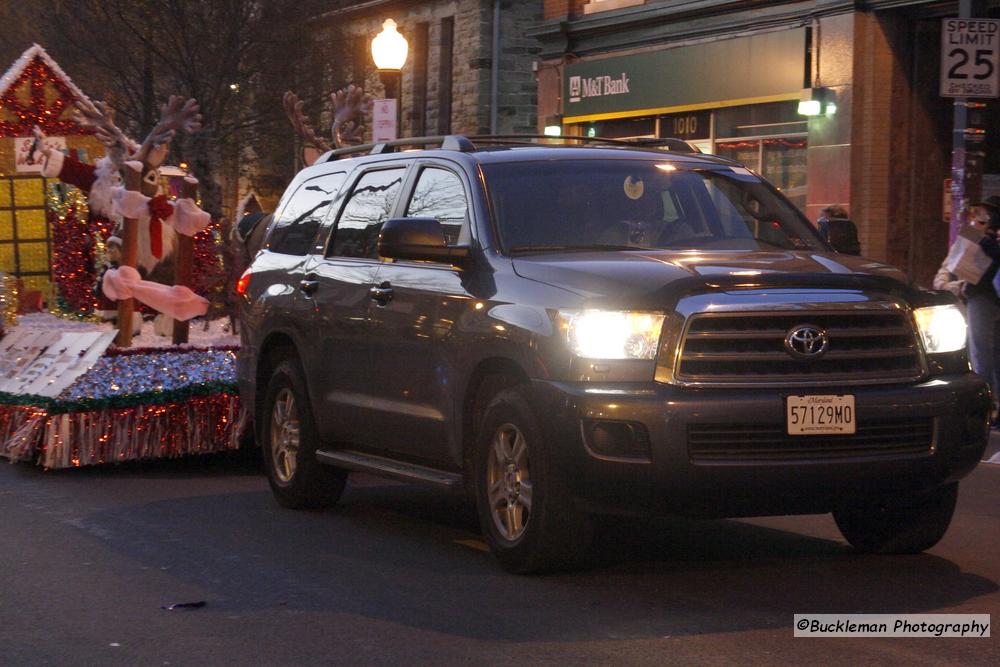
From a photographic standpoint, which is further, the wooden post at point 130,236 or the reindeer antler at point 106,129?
the reindeer antler at point 106,129

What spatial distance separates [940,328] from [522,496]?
6.20 ft

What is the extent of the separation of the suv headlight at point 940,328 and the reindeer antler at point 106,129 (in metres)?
8.54

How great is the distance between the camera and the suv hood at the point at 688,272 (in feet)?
24.1

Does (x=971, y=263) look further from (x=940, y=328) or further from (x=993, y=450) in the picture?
(x=940, y=328)

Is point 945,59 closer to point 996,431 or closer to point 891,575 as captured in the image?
point 996,431

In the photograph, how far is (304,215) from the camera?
10.5 meters

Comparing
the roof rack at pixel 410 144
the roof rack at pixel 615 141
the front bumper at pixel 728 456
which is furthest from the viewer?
the roof rack at pixel 615 141

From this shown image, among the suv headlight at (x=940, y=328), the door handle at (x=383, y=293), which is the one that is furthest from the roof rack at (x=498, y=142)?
the suv headlight at (x=940, y=328)

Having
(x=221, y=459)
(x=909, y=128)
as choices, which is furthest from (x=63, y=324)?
(x=909, y=128)

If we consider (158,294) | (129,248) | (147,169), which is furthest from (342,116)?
(158,294)

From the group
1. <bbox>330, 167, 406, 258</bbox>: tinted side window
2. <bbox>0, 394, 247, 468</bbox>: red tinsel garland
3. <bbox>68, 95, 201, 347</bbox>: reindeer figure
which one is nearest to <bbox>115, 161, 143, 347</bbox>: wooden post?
<bbox>68, 95, 201, 347</bbox>: reindeer figure

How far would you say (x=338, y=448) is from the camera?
9.66 metres

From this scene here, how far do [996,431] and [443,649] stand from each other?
947 centimetres

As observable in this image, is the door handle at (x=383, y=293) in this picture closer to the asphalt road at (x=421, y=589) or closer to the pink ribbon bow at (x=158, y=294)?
the asphalt road at (x=421, y=589)
